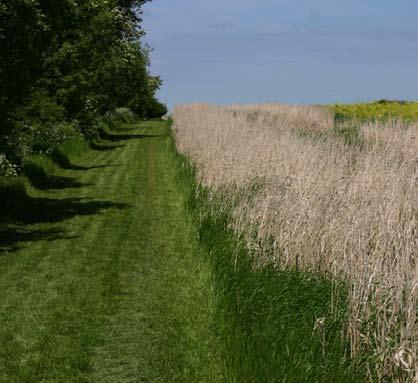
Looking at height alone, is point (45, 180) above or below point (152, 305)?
below

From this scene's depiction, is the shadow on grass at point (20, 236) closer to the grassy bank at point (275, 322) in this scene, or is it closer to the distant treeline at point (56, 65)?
the distant treeline at point (56, 65)

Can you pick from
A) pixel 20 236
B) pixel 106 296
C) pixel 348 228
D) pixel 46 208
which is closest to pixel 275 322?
pixel 348 228

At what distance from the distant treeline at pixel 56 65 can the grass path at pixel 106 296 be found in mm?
2761

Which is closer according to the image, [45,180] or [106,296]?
[106,296]

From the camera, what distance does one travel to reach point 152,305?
31.8 feet

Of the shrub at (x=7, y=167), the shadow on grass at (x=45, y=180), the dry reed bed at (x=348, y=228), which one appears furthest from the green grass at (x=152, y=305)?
the shadow on grass at (x=45, y=180)

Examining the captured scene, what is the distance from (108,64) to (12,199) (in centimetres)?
1814

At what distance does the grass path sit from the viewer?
7695 millimetres

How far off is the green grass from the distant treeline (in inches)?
119

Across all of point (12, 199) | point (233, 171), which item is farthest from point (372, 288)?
point (12, 199)

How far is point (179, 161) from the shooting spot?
23500 mm

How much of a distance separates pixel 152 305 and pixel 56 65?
628 inches

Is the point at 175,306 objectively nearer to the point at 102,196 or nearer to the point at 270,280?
the point at 270,280

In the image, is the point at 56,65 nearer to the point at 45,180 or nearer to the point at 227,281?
the point at 45,180
